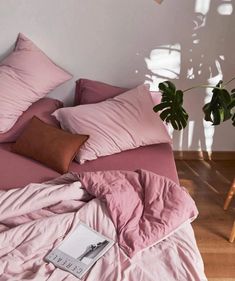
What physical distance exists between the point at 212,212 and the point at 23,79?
4.85 feet

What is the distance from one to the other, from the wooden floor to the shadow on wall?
1.22 ft

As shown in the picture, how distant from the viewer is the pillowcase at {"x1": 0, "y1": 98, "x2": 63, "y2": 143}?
9.05ft

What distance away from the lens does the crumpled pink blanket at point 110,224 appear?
6.03 feet

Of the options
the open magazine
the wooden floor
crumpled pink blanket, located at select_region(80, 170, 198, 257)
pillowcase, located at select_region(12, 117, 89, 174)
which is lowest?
the wooden floor

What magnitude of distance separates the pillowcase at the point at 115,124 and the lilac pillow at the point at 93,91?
12 centimetres

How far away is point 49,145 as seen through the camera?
2.55 meters

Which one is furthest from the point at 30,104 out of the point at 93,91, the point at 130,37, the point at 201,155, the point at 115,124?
the point at 201,155

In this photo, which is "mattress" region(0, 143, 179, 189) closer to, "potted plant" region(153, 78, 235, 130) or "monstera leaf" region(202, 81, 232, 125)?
"potted plant" region(153, 78, 235, 130)

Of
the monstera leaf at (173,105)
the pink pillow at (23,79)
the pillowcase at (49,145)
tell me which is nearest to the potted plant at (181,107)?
the monstera leaf at (173,105)

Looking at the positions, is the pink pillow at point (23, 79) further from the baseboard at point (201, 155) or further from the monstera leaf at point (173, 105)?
the baseboard at point (201, 155)

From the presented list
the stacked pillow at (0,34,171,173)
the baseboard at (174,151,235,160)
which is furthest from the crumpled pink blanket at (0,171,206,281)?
the baseboard at (174,151,235,160)

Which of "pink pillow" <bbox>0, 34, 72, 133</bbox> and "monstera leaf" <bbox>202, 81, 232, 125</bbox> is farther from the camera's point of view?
"pink pillow" <bbox>0, 34, 72, 133</bbox>

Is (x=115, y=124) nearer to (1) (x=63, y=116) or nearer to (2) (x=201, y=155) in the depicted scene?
(1) (x=63, y=116)

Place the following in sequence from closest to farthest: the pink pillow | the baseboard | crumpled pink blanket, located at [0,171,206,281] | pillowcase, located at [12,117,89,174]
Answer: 1. crumpled pink blanket, located at [0,171,206,281]
2. pillowcase, located at [12,117,89,174]
3. the pink pillow
4. the baseboard
